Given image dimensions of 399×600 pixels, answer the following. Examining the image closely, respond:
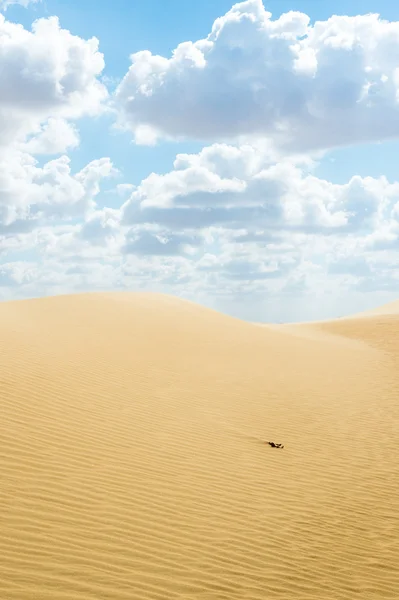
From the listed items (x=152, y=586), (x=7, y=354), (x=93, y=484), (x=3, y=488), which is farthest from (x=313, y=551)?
(x=7, y=354)

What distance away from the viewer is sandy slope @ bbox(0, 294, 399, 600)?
5.77m

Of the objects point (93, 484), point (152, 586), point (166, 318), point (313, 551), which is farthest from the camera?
point (166, 318)

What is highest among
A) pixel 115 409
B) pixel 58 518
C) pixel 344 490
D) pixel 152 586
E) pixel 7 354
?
pixel 7 354

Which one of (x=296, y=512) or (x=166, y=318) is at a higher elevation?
(x=166, y=318)

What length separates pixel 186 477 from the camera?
845cm

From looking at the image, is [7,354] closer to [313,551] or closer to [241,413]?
[241,413]

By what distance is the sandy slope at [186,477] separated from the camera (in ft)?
18.9

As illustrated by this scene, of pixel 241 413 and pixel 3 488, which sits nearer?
pixel 3 488

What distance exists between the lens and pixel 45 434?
29.4ft

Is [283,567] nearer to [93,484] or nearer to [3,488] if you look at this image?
[93,484]

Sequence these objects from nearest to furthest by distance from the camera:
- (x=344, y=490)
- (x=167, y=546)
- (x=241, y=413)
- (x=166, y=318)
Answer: (x=167, y=546)
(x=344, y=490)
(x=241, y=413)
(x=166, y=318)

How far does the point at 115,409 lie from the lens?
36.8ft

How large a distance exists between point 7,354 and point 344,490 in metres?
7.91

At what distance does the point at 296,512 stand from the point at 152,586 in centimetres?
297
